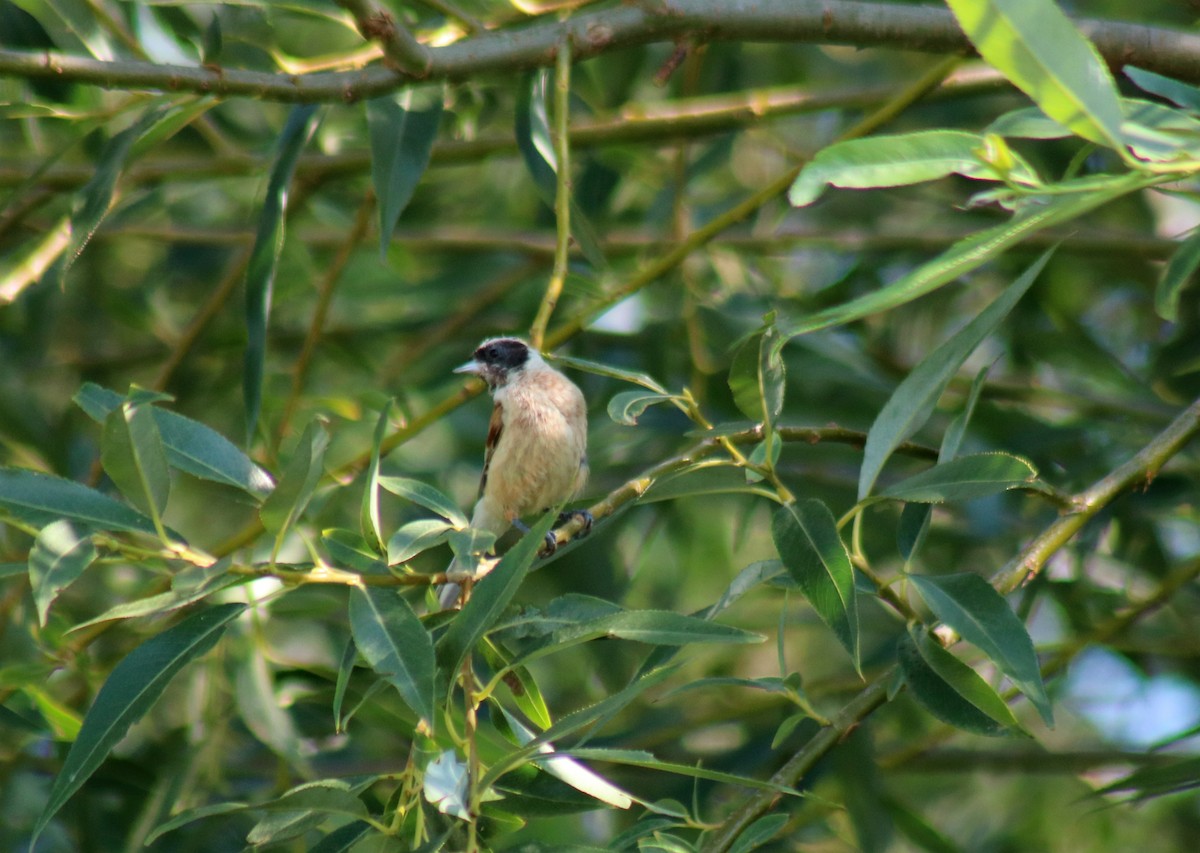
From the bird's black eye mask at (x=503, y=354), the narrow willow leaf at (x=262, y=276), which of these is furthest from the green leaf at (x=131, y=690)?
the bird's black eye mask at (x=503, y=354)

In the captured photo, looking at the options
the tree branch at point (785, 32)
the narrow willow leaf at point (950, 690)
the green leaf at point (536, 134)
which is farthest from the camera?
the green leaf at point (536, 134)

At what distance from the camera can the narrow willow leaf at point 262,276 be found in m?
3.06

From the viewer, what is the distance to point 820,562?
7.44 feet

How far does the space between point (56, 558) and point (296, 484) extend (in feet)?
1.24

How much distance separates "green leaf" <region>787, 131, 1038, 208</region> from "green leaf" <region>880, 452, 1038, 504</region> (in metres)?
0.57

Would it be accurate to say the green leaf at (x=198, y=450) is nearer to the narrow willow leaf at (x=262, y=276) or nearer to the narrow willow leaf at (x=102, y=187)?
the narrow willow leaf at (x=262, y=276)

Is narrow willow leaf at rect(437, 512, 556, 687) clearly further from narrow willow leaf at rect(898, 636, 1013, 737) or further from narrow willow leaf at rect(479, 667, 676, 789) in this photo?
narrow willow leaf at rect(898, 636, 1013, 737)

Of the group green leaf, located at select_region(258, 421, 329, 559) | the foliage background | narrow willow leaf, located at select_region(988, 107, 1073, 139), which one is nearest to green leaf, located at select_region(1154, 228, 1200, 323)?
the foliage background

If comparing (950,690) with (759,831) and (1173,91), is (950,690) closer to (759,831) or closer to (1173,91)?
(759,831)

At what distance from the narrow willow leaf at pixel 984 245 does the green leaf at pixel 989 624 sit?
61 centimetres

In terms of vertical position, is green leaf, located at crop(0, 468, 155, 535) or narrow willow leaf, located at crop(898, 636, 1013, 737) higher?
green leaf, located at crop(0, 468, 155, 535)

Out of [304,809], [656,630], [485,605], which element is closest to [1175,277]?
[656,630]

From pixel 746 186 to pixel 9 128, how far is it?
365cm

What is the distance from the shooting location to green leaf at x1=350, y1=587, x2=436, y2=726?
2.00 m
